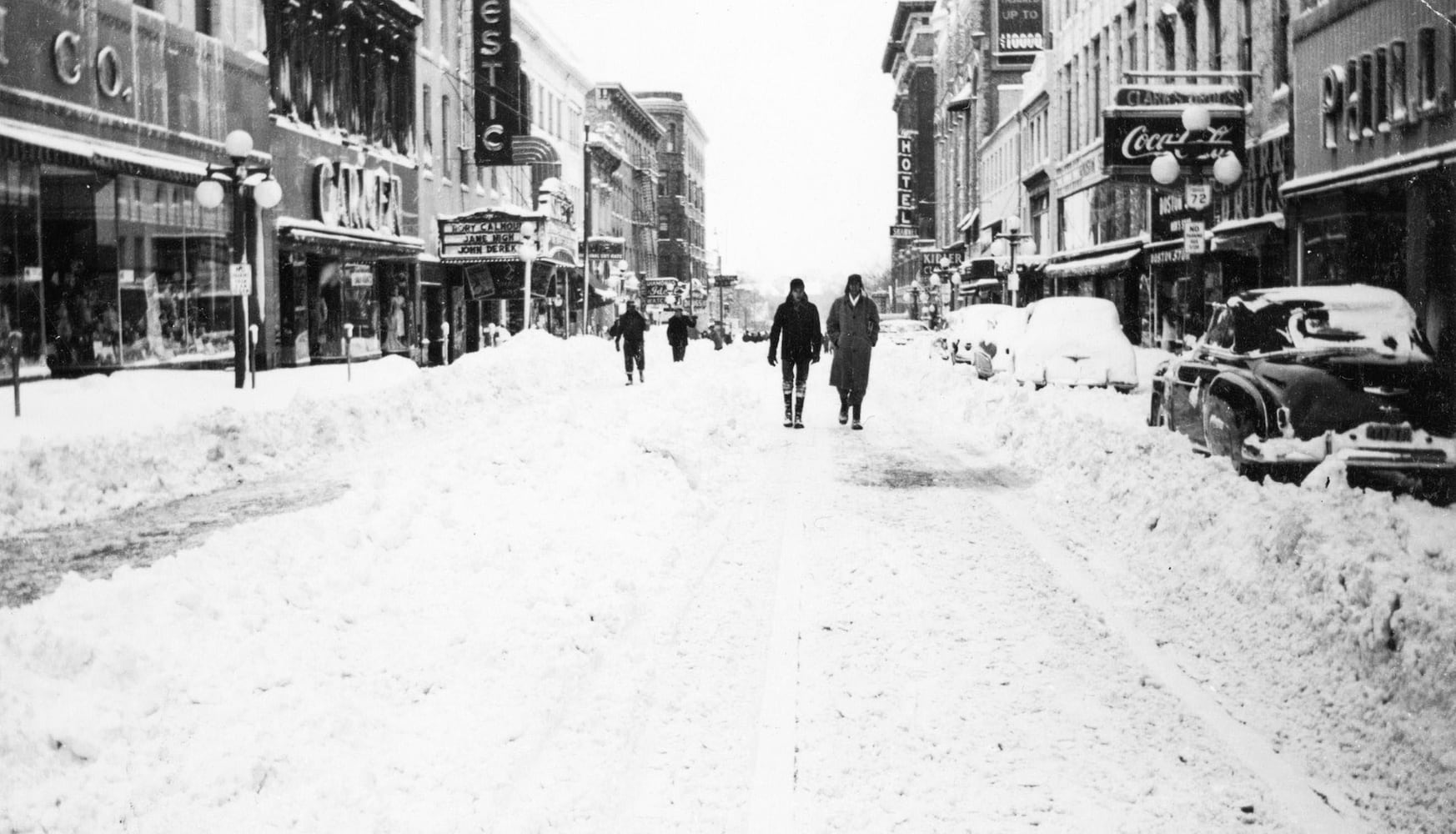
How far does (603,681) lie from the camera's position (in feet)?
19.9

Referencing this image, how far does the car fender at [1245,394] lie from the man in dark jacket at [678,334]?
2461 cm

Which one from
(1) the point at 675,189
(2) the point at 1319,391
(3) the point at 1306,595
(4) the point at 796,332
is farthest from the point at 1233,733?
(1) the point at 675,189

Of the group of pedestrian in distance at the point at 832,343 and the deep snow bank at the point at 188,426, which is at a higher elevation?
the group of pedestrian in distance at the point at 832,343

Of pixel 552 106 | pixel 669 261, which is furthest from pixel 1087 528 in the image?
pixel 669 261

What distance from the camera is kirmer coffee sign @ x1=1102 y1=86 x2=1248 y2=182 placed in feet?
95.3

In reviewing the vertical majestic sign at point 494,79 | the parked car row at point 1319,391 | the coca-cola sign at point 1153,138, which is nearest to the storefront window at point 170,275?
the parked car row at point 1319,391

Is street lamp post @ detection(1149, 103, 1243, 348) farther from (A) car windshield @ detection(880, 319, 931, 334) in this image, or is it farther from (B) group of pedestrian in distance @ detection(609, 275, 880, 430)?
(A) car windshield @ detection(880, 319, 931, 334)

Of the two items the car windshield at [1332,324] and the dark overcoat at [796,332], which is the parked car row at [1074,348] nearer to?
the dark overcoat at [796,332]

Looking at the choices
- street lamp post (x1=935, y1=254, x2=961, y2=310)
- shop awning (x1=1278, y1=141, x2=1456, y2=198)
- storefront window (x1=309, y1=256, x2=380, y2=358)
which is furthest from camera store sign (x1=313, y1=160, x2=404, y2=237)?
street lamp post (x1=935, y1=254, x2=961, y2=310)

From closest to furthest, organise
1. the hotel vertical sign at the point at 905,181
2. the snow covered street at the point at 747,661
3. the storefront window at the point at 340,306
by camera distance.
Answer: the snow covered street at the point at 747,661 < the storefront window at the point at 340,306 < the hotel vertical sign at the point at 905,181

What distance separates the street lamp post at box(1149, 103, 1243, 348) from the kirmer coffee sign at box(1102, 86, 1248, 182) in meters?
0.03

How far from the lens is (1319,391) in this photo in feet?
37.2

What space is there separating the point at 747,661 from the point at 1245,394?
713 centimetres

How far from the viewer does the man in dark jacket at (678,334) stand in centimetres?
3691
